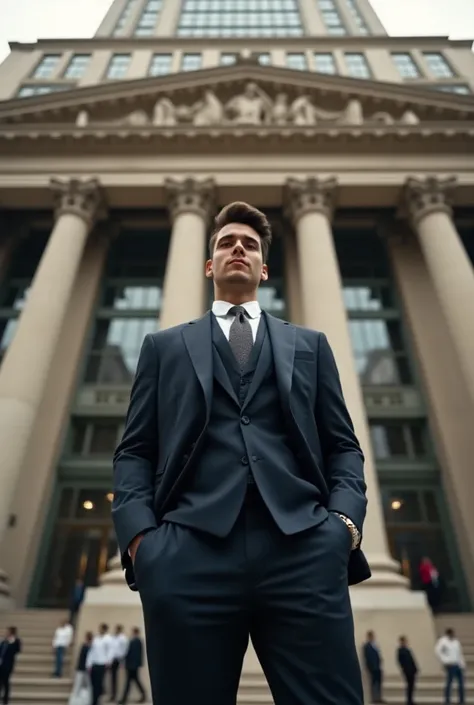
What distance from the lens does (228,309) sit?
105 inches

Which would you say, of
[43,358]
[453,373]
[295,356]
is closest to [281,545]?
[295,356]

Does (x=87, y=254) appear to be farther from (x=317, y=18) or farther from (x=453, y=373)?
(x=317, y=18)

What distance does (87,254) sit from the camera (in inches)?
882

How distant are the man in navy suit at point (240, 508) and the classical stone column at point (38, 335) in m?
12.3

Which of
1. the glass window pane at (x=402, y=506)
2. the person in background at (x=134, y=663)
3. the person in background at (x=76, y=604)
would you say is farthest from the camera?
the glass window pane at (x=402, y=506)

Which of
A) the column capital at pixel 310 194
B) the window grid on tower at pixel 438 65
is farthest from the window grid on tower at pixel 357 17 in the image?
the column capital at pixel 310 194

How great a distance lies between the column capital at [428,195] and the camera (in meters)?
19.0

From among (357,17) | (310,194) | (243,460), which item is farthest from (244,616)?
(357,17)

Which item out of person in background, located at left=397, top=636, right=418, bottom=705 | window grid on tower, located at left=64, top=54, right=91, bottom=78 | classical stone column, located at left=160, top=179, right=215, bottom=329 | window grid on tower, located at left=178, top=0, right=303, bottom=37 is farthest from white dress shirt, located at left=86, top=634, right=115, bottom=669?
window grid on tower, located at left=178, top=0, right=303, bottom=37

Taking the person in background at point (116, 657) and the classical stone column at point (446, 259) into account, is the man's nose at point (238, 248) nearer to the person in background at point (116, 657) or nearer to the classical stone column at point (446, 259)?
the person in background at point (116, 657)

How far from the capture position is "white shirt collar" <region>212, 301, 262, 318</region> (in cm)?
266

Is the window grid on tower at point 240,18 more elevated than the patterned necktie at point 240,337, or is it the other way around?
the window grid on tower at point 240,18

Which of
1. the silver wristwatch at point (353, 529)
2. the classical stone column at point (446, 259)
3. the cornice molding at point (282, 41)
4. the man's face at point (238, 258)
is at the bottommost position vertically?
the silver wristwatch at point (353, 529)

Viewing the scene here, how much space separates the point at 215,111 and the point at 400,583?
20613mm
